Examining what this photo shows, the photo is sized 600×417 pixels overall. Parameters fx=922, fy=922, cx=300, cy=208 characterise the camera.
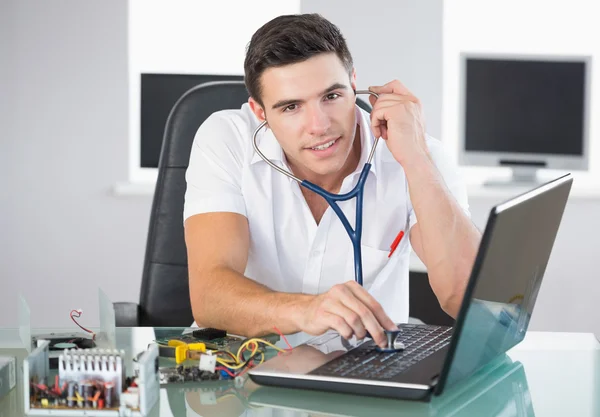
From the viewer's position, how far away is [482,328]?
107cm

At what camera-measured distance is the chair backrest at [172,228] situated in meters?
2.02

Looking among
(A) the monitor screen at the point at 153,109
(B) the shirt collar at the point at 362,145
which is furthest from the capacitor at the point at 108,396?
(A) the monitor screen at the point at 153,109

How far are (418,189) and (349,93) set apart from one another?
0.24 meters

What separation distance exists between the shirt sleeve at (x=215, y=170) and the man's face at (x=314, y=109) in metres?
0.14

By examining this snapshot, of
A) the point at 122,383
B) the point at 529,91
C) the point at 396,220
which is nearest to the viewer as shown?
the point at 122,383

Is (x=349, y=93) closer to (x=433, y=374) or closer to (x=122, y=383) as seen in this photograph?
(x=433, y=374)

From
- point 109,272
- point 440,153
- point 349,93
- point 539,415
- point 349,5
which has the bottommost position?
point 109,272

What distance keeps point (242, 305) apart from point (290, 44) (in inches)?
21.6

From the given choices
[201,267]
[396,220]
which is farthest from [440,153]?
[201,267]

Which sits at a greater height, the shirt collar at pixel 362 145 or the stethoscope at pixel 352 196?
the shirt collar at pixel 362 145

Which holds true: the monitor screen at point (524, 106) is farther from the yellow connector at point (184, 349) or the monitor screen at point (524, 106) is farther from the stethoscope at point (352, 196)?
the yellow connector at point (184, 349)

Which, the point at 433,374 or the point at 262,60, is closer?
the point at 433,374

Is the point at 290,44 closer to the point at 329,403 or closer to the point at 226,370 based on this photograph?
the point at 226,370

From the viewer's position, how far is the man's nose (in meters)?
1.73
